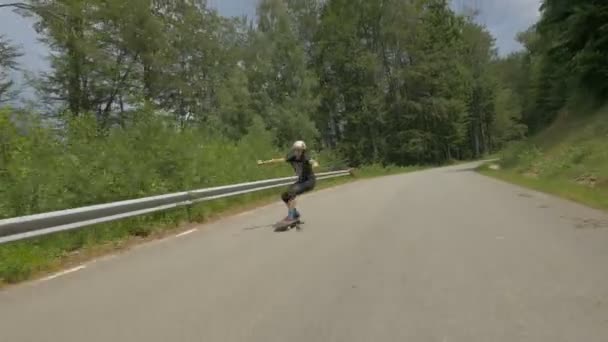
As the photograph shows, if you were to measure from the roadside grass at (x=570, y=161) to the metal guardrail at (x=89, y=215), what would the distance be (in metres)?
9.56

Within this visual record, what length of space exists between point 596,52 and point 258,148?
16.4 meters

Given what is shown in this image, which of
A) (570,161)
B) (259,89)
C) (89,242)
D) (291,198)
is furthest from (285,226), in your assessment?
(259,89)

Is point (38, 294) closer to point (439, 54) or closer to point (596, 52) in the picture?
point (596, 52)

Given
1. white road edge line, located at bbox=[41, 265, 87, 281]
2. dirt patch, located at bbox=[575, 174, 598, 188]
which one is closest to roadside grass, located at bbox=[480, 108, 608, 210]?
dirt patch, located at bbox=[575, 174, 598, 188]

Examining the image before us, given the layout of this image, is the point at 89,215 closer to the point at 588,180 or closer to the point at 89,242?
the point at 89,242

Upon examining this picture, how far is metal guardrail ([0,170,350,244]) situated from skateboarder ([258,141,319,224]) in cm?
242

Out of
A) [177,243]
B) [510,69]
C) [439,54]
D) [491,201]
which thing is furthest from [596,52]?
[510,69]

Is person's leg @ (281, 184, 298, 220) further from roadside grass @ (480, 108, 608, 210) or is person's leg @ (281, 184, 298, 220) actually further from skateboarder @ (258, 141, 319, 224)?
roadside grass @ (480, 108, 608, 210)

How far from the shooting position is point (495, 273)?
21.8ft

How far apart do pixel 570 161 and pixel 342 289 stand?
817 inches

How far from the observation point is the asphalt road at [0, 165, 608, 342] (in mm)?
4809

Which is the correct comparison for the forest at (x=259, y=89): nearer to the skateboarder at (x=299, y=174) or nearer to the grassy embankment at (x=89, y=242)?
the grassy embankment at (x=89, y=242)

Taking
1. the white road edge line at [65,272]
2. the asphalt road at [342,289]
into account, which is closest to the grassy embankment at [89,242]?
the white road edge line at [65,272]

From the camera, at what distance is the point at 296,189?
11.8 m
